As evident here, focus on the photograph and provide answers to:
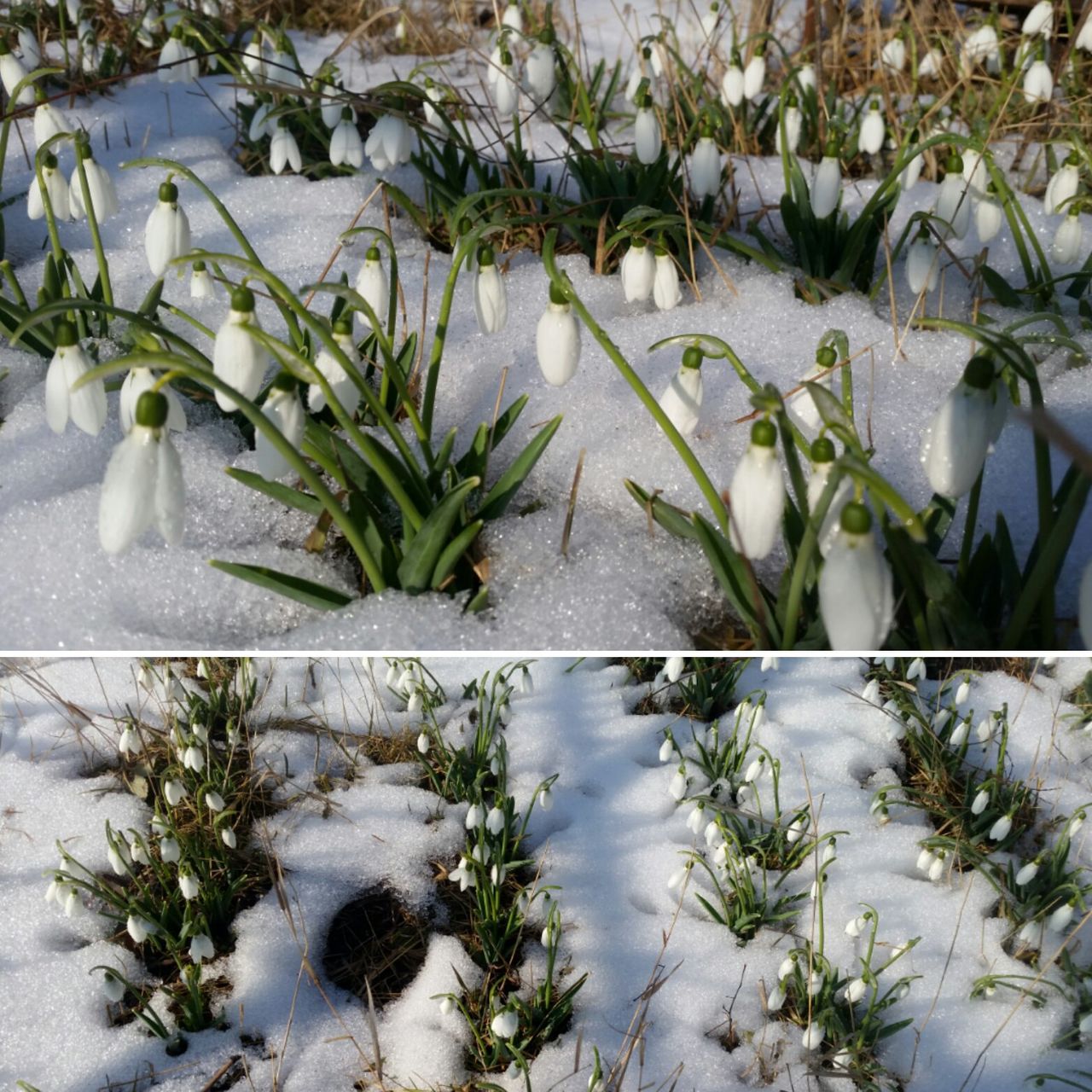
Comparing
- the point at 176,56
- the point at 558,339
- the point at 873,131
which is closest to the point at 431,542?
the point at 558,339

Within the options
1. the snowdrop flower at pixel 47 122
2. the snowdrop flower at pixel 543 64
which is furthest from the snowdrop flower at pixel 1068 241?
the snowdrop flower at pixel 47 122

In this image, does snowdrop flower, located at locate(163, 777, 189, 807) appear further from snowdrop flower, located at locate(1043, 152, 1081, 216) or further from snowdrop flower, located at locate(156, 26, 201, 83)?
snowdrop flower, located at locate(1043, 152, 1081, 216)

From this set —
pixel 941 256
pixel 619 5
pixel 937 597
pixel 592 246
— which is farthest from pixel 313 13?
pixel 937 597

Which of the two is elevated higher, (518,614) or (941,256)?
(941,256)

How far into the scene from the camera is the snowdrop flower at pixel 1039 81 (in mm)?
2203

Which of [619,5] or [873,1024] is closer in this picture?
[873,1024]

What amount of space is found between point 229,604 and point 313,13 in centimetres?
219

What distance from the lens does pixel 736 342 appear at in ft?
5.60

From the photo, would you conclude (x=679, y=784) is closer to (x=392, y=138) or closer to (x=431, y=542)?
(x=431, y=542)

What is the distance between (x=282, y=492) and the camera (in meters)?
1.33

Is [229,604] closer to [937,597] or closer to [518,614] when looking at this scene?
[518,614]

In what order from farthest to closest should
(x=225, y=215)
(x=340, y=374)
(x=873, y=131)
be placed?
(x=873, y=131) < (x=225, y=215) < (x=340, y=374)

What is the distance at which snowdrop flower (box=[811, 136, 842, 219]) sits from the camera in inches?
69.2

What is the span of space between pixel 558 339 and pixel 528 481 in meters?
0.31
